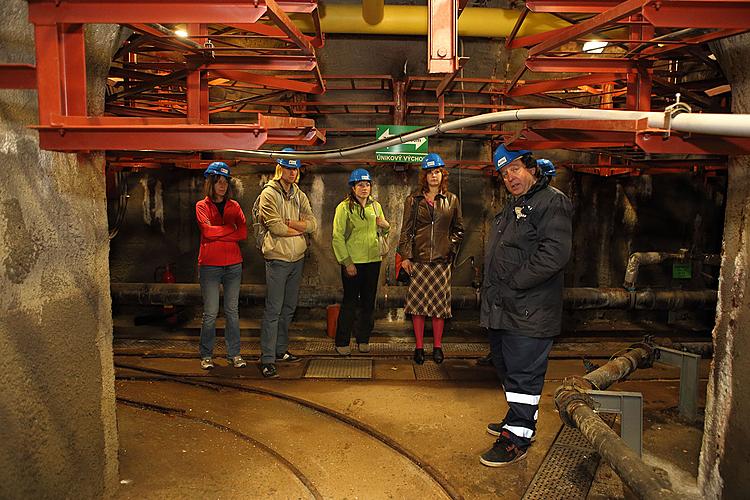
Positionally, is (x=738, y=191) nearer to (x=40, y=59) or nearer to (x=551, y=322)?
(x=551, y=322)

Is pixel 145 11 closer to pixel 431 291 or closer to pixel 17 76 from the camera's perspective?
pixel 17 76

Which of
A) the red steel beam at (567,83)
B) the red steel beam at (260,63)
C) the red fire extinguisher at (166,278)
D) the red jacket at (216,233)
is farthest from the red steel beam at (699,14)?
the red fire extinguisher at (166,278)

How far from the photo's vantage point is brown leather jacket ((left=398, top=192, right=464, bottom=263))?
18.1 feet

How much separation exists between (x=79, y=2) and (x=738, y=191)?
309 centimetres

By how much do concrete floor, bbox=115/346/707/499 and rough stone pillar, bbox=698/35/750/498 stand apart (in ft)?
2.27

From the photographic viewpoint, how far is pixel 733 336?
8.93ft

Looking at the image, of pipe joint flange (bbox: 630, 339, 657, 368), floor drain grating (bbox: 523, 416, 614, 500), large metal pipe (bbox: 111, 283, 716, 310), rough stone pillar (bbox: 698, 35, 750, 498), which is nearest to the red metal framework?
rough stone pillar (bbox: 698, 35, 750, 498)

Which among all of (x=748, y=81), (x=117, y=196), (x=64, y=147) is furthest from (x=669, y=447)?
(x=117, y=196)

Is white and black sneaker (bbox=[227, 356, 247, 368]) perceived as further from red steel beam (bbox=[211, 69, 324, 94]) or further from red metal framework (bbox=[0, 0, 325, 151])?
red metal framework (bbox=[0, 0, 325, 151])

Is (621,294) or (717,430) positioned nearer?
(717,430)

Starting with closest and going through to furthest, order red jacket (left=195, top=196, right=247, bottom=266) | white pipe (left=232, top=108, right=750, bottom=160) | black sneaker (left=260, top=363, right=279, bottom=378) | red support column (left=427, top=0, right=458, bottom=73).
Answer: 1. white pipe (left=232, top=108, right=750, bottom=160)
2. red support column (left=427, top=0, right=458, bottom=73)
3. red jacket (left=195, top=196, right=247, bottom=266)
4. black sneaker (left=260, top=363, right=279, bottom=378)

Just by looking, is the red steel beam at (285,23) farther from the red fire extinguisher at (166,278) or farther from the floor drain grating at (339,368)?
the red fire extinguisher at (166,278)

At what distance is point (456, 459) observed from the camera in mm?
3738

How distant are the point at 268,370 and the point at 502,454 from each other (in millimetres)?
2555
